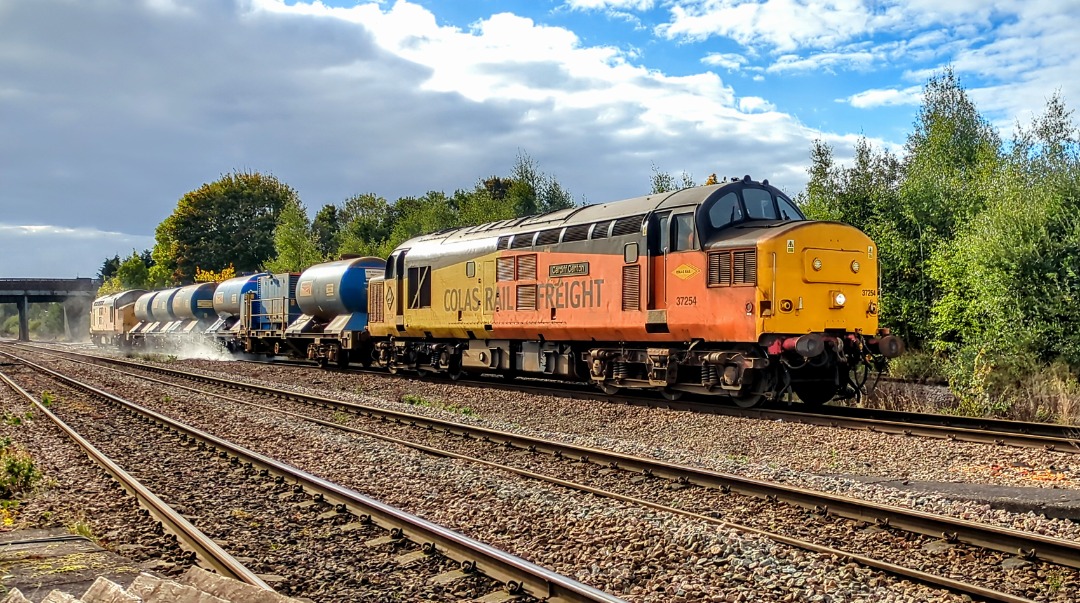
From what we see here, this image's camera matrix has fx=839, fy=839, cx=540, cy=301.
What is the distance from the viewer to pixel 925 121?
44406 millimetres

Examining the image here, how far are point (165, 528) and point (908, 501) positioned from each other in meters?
6.55

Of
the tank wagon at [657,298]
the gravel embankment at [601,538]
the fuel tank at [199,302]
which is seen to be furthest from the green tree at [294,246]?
the gravel embankment at [601,538]

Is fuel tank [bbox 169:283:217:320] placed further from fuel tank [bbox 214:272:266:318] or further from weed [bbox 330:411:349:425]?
weed [bbox 330:411:349:425]

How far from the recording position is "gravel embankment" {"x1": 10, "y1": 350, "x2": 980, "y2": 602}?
545 centimetres

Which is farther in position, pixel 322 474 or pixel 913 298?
pixel 913 298

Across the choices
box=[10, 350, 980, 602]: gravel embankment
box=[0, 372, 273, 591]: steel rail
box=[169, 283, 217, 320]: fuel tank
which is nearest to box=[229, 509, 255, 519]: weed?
box=[0, 372, 273, 591]: steel rail

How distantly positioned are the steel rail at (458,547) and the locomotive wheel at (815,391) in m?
8.97

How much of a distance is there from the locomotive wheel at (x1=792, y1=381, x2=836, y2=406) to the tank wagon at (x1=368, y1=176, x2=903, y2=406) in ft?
0.07

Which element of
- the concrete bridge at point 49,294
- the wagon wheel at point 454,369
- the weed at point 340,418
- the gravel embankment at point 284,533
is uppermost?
the concrete bridge at point 49,294

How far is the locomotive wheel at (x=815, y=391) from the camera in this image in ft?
47.6

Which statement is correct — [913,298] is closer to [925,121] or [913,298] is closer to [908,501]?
[908,501]

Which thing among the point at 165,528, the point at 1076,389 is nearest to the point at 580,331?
the point at 1076,389

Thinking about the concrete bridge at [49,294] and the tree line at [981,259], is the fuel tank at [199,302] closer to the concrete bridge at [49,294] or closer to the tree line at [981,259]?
the tree line at [981,259]

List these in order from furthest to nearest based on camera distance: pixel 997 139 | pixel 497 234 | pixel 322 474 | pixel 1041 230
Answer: pixel 997 139 → pixel 497 234 → pixel 1041 230 → pixel 322 474
